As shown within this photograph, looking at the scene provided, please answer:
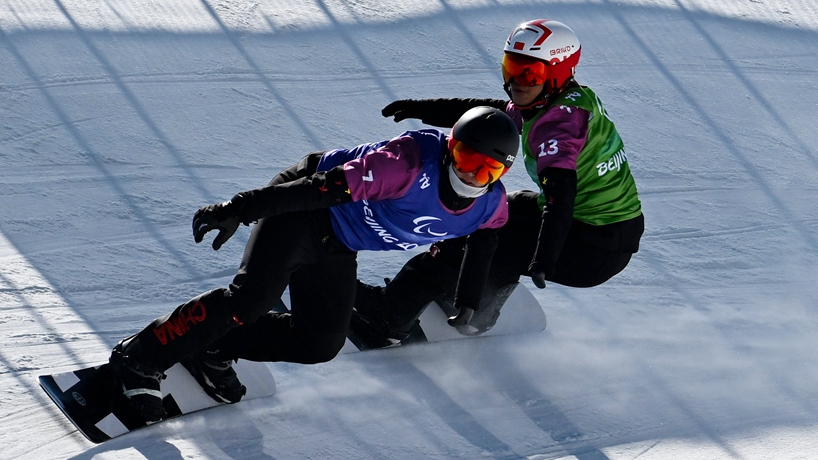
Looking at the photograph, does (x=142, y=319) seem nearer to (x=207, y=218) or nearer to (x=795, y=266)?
(x=207, y=218)

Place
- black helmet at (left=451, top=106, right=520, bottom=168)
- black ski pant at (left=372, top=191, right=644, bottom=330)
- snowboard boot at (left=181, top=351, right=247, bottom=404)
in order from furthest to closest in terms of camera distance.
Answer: black ski pant at (left=372, top=191, right=644, bottom=330), snowboard boot at (left=181, top=351, right=247, bottom=404), black helmet at (left=451, top=106, right=520, bottom=168)

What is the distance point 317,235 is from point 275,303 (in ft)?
1.08

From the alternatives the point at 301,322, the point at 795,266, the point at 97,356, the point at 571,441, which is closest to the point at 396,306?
the point at 301,322

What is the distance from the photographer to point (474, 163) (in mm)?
3605

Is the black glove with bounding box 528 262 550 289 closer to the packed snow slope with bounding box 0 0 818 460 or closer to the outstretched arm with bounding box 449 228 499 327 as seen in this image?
the outstretched arm with bounding box 449 228 499 327

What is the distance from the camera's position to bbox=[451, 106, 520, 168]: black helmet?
3.61 m

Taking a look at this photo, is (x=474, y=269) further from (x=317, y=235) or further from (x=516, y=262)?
(x=317, y=235)

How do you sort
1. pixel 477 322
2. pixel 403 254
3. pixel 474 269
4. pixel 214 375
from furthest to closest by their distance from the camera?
pixel 403 254 < pixel 477 322 < pixel 474 269 < pixel 214 375

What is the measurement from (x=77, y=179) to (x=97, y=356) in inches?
70.4

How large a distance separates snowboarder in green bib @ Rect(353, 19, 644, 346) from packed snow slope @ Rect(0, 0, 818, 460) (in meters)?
0.29

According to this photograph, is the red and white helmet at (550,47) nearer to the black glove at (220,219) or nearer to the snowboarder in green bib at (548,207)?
the snowboarder in green bib at (548,207)

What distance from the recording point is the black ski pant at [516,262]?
15.2 ft

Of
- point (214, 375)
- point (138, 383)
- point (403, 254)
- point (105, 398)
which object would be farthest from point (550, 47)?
point (105, 398)

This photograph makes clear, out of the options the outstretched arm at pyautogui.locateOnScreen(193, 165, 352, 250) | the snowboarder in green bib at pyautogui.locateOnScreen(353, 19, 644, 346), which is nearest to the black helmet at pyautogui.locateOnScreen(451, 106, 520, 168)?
the outstretched arm at pyautogui.locateOnScreen(193, 165, 352, 250)
